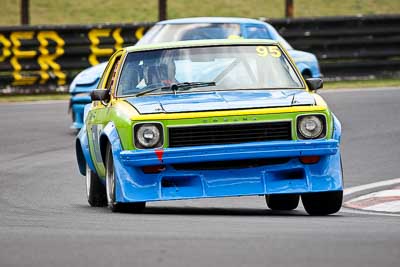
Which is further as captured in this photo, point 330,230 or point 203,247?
point 330,230

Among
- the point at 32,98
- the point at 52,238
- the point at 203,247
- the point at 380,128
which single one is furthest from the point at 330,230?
the point at 32,98

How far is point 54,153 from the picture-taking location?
50.2ft

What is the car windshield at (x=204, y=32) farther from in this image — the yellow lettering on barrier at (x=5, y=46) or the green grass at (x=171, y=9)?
the green grass at (x=171, y=9)

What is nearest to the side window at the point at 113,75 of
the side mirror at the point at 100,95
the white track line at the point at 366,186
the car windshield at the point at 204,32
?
the side mirror at the point at 100,95

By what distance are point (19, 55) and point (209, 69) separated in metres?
12.8

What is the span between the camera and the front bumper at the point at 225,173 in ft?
29.3

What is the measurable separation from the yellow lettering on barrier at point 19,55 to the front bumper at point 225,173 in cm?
1372

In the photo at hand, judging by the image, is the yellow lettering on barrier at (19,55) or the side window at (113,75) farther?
the yellow lettering on barrier at (19,55)

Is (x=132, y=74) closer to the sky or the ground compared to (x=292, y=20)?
closer to the sky

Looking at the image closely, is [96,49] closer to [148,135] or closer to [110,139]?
[110,139]

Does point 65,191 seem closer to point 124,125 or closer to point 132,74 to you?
point 132,74

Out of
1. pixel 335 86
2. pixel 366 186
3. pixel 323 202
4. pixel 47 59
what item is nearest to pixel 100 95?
pixel 323 202

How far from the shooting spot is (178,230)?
768 cm

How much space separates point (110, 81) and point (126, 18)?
29.3 metres
